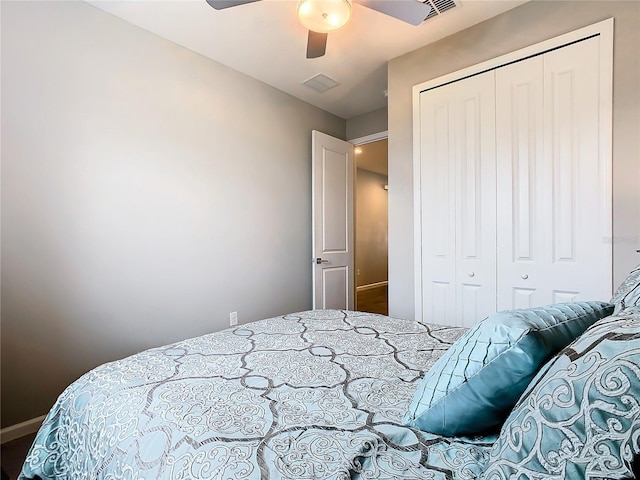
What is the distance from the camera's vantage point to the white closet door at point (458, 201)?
239 centimetres

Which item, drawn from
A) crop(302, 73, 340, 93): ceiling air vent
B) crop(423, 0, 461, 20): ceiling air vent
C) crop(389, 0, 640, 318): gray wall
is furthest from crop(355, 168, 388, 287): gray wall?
crop(423, 0, 461, 20): ceiling air vent

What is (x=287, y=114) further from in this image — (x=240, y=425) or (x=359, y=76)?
(x=240, y=425)

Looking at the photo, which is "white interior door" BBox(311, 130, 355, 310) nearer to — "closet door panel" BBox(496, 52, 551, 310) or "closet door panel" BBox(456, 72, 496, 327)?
"closet door panel" BBox(456, 72, 496, 327)

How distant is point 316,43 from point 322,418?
2229 mm

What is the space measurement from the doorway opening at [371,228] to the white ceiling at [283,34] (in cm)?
328

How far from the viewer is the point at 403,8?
1.84 m

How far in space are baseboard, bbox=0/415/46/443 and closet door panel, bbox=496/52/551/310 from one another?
3103mm

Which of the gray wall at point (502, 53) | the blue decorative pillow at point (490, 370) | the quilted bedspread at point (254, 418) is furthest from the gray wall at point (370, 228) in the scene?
the blue decorative pillow at point (490, 370)

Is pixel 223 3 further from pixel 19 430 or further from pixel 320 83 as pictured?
pixel 19 430

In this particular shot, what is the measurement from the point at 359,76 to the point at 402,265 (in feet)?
6.15

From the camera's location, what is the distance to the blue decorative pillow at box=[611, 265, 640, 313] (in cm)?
84

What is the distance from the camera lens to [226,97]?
→ 3.01 meters

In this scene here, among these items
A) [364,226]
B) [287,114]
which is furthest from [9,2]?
[364,226]

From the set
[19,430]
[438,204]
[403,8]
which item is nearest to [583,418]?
[403,8]
